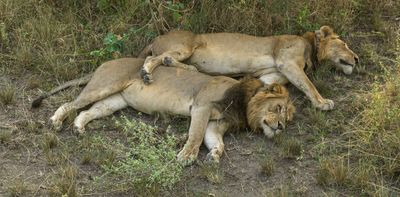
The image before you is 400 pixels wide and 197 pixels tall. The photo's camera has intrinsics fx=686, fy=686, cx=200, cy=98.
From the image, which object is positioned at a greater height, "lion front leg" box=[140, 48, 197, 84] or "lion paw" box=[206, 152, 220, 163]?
"lion front leg" box=[140, 48, 197, 84]

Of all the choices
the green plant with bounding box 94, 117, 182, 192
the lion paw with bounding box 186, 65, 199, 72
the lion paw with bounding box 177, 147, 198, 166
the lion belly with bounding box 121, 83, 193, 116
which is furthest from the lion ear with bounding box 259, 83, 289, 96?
the green plant with bounding box 94, 117, 182, 192

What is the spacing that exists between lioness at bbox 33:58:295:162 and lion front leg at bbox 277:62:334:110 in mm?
368

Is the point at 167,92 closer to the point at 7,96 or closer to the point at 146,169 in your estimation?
the point at 146,169

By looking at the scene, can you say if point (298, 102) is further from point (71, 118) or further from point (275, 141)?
point (71, 118)

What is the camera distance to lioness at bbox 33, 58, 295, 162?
19.4 ft

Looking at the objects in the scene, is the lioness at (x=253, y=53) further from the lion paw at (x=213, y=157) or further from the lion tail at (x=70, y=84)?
the lion paw at (x=213, y=157)

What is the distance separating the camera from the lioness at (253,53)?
6.83 meters

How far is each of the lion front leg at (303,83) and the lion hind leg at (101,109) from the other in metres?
1.64

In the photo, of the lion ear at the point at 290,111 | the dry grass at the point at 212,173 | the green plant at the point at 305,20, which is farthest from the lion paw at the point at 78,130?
the green plant at the point at 305,20

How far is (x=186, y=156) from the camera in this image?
18.1 feet

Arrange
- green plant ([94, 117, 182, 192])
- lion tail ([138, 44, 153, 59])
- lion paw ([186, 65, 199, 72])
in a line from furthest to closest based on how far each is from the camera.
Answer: lion tail ([138, 44, 153, 59]) → lion paw ([186, 65, 199, 72]) → green plant ([94, 117, 182, 192])

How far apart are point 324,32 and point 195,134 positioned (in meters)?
2.29

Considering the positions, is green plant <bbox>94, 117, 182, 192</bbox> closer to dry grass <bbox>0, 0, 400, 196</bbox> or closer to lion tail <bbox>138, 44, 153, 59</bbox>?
dry grass <bbox>0, 0, 400, 196</bbox>

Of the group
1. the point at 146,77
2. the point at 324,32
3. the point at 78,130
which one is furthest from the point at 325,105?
the point at 78,130
